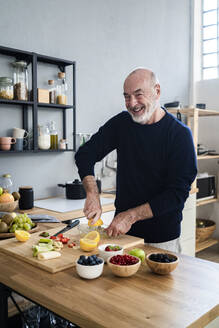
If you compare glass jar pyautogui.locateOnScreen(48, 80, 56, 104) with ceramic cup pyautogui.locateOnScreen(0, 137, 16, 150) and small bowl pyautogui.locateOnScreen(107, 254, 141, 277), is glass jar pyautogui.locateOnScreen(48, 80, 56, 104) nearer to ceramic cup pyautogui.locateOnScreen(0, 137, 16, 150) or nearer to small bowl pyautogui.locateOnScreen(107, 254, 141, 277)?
ceramic cup pyautogui.locateOnScreen(0, 137, 16, 150)

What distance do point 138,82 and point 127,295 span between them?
3.63 ft

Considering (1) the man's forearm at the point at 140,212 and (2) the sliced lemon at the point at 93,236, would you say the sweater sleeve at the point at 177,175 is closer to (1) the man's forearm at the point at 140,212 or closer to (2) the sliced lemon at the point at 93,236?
(1) the man's forearm at the point at 140,212

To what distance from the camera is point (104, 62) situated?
3531mm

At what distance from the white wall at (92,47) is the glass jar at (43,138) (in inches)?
4.5

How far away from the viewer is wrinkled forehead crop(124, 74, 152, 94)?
181cm

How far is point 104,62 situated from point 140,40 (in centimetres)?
69

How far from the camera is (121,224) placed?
1.66 metres

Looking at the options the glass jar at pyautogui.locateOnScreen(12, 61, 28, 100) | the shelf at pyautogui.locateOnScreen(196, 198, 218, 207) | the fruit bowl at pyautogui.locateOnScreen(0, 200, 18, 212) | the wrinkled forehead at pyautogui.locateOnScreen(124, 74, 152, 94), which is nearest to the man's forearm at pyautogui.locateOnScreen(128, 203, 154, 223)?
the wrinkled forehead at pyautogui.locateOnScreen(124, 74, 152, 94)

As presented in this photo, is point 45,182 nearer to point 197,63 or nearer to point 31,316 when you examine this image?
point 31,316

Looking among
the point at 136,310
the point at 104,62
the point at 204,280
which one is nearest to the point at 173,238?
the point at 204,280

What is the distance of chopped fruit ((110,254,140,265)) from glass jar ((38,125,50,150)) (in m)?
1.74

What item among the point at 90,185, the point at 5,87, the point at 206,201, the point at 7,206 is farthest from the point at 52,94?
the point at 206,201

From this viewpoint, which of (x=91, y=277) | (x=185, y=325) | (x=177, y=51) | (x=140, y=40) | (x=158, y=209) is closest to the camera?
(x=185, y=325)

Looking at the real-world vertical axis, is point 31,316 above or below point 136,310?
below
